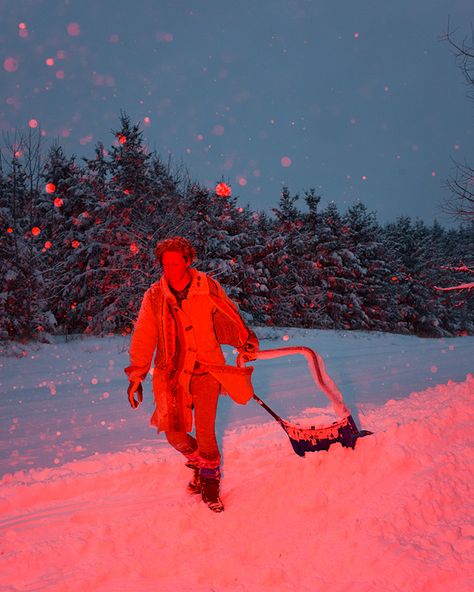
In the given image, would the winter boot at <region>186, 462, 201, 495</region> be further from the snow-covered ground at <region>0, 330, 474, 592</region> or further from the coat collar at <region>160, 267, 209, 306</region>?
the coat collar at <region>160, 267, 209, 306</region>

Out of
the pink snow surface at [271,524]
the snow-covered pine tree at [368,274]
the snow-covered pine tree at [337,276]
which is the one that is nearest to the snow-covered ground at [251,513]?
the pink snow surface at [271,524]

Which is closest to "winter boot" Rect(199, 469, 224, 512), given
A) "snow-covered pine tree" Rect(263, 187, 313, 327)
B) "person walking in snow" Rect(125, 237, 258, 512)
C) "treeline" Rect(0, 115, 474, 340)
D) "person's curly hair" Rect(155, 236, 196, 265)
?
"person walking in snow" Rect(125, 237, 258, 512)

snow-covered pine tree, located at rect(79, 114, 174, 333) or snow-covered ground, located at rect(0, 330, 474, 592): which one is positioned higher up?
snow-covered pine tree, located at rect(79, 114, 174, 333)

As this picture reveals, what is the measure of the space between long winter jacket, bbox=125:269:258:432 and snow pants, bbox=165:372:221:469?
0.06 meters

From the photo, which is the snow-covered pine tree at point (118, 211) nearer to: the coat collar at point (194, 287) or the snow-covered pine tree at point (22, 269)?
the snow-covered pine tree at point (22, 269)

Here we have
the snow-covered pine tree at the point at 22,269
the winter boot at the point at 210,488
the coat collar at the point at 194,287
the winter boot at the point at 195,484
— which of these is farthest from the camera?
the snow-covered pine tree at the point at 22,269

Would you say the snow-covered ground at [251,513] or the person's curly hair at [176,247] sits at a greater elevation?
the person's curly hair at [176,247]

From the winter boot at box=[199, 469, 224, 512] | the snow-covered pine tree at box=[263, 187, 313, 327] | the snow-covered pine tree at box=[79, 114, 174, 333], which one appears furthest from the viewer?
the snow-covered pine tree at box=[263, 187, 313, 327]

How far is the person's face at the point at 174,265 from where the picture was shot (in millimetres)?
3527

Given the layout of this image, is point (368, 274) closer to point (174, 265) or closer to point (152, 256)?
point (152, 256)

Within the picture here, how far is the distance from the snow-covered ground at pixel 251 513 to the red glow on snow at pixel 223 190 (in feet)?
64.4

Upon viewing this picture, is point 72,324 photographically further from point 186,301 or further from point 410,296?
point 410,296

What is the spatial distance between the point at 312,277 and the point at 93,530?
1167 inches

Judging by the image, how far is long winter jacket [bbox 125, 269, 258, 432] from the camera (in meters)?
3.57
